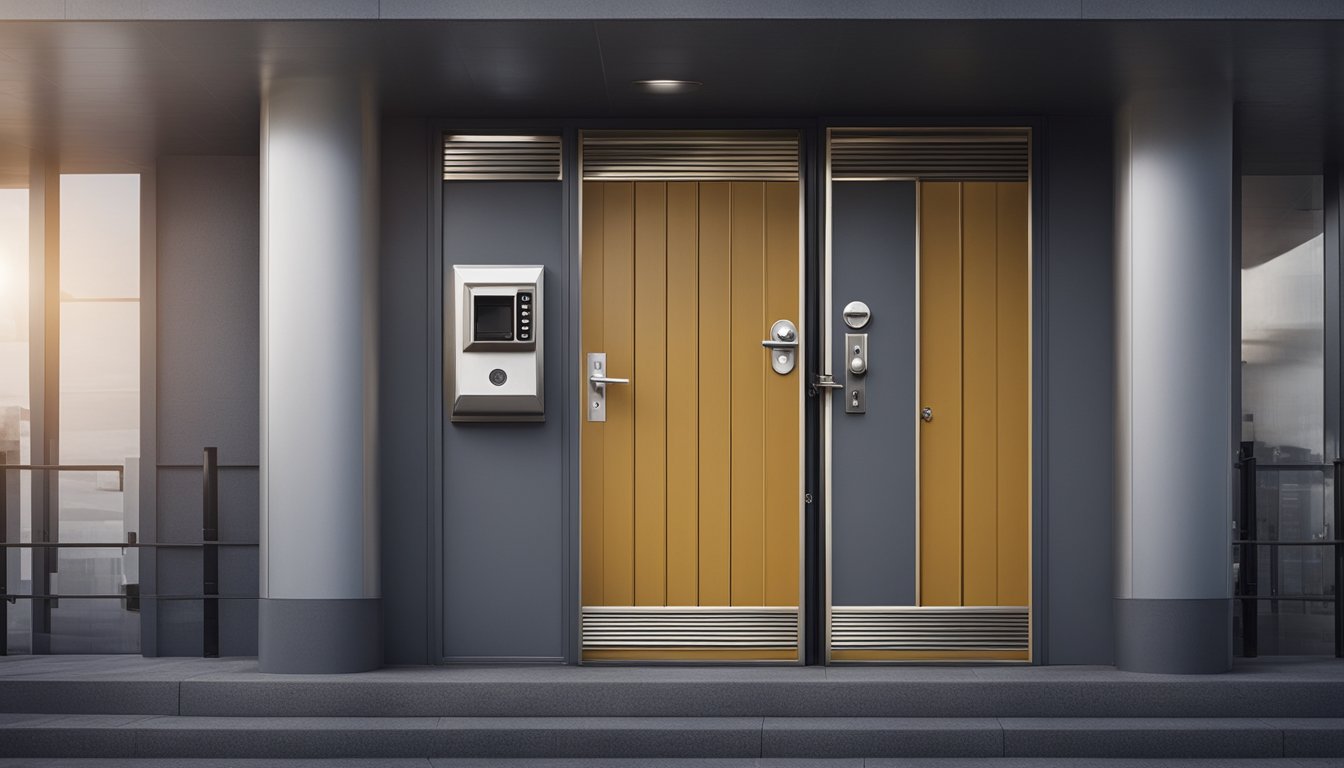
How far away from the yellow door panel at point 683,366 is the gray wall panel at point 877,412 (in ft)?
2.24

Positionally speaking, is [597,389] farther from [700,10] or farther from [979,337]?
[700,10]

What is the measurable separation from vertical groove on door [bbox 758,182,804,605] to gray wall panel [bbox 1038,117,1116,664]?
4.04 feet

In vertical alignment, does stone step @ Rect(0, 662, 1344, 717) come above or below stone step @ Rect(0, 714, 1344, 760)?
above

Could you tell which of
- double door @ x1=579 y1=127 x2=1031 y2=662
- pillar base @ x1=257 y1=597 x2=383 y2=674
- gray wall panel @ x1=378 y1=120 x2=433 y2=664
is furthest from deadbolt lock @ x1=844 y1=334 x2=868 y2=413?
pillar base @ x1=257 y1=597 x2=383 y2=674

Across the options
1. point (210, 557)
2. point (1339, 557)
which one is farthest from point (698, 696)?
point (1339, 557)

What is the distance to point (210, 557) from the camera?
681 cm

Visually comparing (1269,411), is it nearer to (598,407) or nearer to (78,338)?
(598,407)

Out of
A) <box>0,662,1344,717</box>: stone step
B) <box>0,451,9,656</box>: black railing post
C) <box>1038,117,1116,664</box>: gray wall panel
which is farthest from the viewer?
<box>0,451,9,656</box>: black railing post

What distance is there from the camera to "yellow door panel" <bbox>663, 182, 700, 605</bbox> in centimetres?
652

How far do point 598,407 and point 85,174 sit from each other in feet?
11.8

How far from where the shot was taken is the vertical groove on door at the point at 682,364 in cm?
652

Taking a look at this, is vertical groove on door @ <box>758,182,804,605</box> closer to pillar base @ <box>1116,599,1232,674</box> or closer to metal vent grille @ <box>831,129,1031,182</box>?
metal vent grille @ <box>831,129,1031,182</box>

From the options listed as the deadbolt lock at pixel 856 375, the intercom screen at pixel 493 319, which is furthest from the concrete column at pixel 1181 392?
the intercom screen at pixel 493 319

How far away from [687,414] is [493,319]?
106cm
